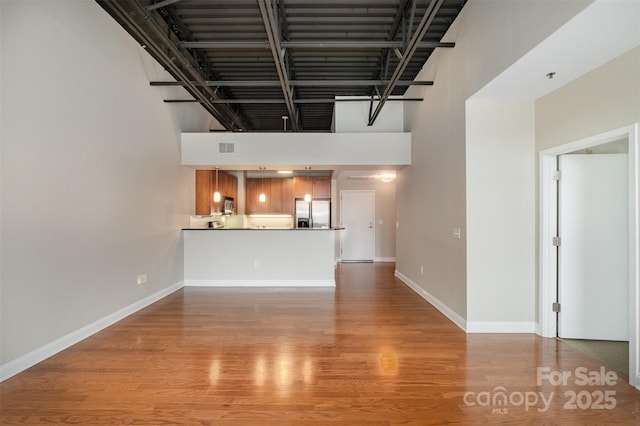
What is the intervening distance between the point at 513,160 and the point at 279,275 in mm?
4009

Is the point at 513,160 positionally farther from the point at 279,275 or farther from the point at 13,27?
the point at 13,27

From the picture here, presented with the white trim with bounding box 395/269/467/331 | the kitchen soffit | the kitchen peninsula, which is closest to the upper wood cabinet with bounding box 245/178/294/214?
the kitchen peninsula

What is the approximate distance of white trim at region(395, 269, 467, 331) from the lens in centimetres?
361

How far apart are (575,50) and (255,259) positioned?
4.98m

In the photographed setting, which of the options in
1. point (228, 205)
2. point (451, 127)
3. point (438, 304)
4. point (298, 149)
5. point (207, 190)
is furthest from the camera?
point (228, 205)

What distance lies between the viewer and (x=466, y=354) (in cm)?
290

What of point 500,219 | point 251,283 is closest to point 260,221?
point 251,283

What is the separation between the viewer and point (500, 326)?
11.2 feet

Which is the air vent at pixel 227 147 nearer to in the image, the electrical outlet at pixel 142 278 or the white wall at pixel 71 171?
the white wall at pixel 71 171

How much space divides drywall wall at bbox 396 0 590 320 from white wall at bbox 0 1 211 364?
157 inches

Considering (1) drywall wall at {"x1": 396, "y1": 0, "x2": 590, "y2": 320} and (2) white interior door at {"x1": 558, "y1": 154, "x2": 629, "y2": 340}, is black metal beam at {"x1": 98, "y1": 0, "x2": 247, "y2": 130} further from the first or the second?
(2) white interior door at {"x1": 558, "y1": 154, "x2": 629, "y2": 340}

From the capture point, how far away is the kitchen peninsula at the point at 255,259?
567 centimetres

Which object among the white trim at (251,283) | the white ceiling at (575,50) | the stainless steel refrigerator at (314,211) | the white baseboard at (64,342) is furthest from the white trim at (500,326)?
the stainless steel refrigerator at (314,211)

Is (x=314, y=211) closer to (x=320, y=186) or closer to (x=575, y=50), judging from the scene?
(x=320, y=186)
